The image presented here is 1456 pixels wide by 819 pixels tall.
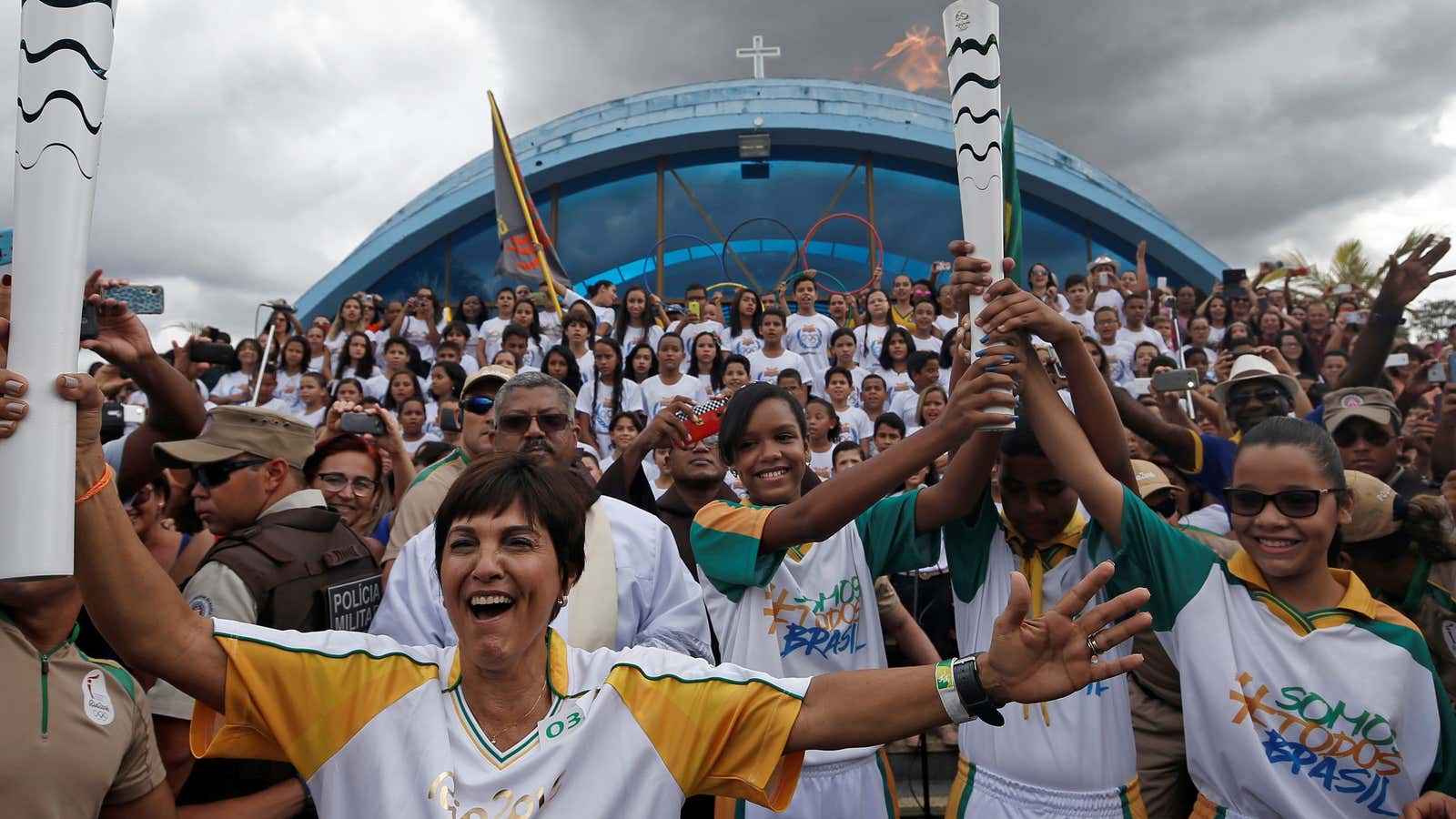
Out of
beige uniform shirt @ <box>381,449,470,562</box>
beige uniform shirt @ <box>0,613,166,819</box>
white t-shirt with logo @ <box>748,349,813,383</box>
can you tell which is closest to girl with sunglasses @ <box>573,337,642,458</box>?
white t-shirt with logo @ <box>748,349,813,383</box>

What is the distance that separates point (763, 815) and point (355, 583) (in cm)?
151

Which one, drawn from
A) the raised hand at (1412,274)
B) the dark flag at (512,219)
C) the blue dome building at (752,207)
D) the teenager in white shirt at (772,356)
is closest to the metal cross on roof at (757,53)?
the blue dome building at (752,207)

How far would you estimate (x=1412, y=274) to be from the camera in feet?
15.2

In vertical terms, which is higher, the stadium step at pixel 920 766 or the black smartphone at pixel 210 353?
the black smartphone at pixel 210 353

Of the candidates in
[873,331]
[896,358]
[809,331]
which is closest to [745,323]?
[809,331]

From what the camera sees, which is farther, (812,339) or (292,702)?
(812,339)

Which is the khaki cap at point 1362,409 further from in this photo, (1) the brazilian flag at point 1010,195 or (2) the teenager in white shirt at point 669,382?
(2) the teenager in white shirt at point 669,382

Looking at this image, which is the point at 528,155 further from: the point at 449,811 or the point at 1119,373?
the point at 449,811

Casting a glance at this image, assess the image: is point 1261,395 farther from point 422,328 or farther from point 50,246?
point 422,328

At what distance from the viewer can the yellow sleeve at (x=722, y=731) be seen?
186 cm

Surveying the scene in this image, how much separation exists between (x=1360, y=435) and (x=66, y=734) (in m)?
4.83

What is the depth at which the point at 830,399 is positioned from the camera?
855 cm

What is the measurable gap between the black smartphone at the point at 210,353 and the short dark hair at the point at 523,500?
4.59 feet

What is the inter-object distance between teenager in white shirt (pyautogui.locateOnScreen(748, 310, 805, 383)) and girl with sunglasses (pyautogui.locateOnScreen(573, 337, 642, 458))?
1275 mm
